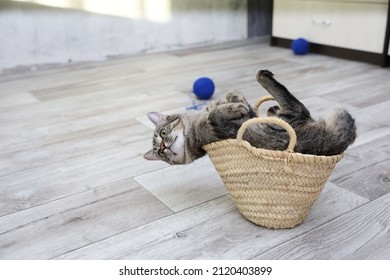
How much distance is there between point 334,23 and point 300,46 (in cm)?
30

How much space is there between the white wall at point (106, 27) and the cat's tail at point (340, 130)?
2613mm

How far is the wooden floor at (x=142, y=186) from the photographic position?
1.12 meters

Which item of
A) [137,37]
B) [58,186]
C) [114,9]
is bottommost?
[58,186]

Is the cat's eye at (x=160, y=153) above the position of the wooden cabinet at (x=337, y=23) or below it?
below

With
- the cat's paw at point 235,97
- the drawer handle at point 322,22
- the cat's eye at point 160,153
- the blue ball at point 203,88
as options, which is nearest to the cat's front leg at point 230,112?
the cat's paw at point 235,97

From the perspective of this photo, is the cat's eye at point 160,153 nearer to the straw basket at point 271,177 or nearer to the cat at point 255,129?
the cat at point 255,129

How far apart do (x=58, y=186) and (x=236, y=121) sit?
70 cm

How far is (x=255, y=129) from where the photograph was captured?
113cm

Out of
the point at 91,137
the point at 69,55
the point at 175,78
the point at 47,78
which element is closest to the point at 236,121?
the point at 91,137

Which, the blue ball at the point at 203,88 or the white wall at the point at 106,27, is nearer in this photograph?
the blue ball at the point at 203,88

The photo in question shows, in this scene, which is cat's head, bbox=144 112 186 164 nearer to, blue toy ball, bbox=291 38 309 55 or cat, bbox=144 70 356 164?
cat, bbox=144 70 356 164

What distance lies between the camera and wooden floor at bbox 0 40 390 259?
43.9 inches
